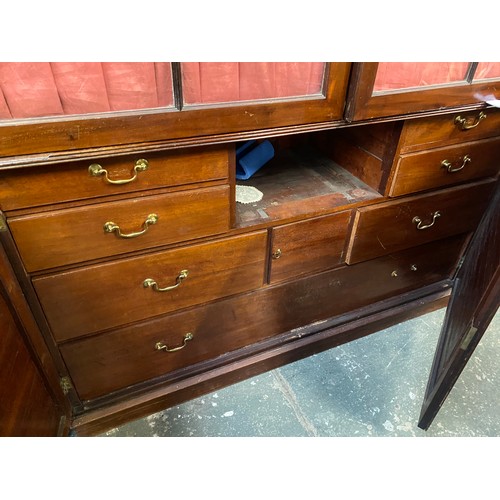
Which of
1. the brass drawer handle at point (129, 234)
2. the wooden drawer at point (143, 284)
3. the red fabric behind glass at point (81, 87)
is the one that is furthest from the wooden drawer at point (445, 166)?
the red fabric behind glass at point (81, 87)

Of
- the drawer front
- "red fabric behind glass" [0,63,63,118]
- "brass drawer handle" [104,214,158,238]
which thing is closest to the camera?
"red fabric behind glass" [0,63,63,118]

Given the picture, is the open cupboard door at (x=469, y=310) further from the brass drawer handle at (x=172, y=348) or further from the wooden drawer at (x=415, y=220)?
the brass drawer handle at (x=172, y=348)

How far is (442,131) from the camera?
43.3 inches

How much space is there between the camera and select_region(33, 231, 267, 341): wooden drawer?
887mm

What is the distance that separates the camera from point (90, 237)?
83 centimetres

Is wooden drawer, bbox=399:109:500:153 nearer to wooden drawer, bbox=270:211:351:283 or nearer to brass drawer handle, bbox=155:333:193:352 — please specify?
wooden drawer, bbox=270:211:351:283

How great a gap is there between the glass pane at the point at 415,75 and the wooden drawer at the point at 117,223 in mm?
434

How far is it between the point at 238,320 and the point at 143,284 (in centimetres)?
36

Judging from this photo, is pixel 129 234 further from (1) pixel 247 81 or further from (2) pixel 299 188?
(2) pixel 299 188

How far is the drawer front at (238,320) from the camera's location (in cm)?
105

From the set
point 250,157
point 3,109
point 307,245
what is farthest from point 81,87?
point 307,245

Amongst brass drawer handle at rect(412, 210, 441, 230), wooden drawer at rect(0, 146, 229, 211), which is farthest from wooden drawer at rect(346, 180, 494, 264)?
wooden drawer at rect(0, 146, 229, 211)

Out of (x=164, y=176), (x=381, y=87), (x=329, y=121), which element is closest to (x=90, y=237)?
(x=164, y=176)
